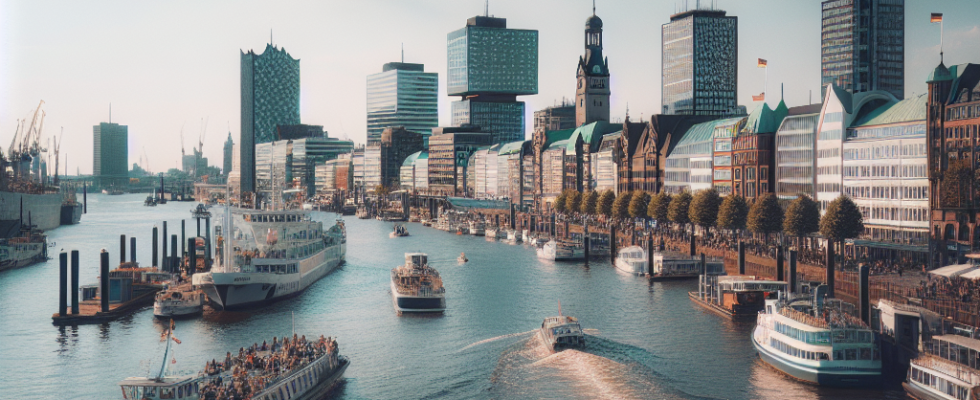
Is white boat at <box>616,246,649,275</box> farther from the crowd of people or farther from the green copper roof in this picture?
the crowd of people

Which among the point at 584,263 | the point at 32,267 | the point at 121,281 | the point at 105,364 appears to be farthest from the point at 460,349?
the point at 32,267

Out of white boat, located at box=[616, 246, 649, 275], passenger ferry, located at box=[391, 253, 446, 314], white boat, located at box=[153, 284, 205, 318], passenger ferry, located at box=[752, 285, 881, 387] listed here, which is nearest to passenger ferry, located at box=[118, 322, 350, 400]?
passenger ferry, located at box=[391, 253, 446, 314]

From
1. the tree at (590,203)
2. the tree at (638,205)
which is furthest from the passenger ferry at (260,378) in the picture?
the tree at (590,203)

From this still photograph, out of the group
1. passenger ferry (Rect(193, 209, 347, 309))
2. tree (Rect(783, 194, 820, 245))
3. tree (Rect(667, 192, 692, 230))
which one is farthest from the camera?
tree (Rect(667, 192, 692, 230))

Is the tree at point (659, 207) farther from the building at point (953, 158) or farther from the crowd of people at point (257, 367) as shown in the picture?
the crowd of people at point (257, 367)

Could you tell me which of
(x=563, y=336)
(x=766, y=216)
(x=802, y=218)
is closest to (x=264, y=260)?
(x=563, y=336)

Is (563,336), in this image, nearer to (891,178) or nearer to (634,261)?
(634,261)
